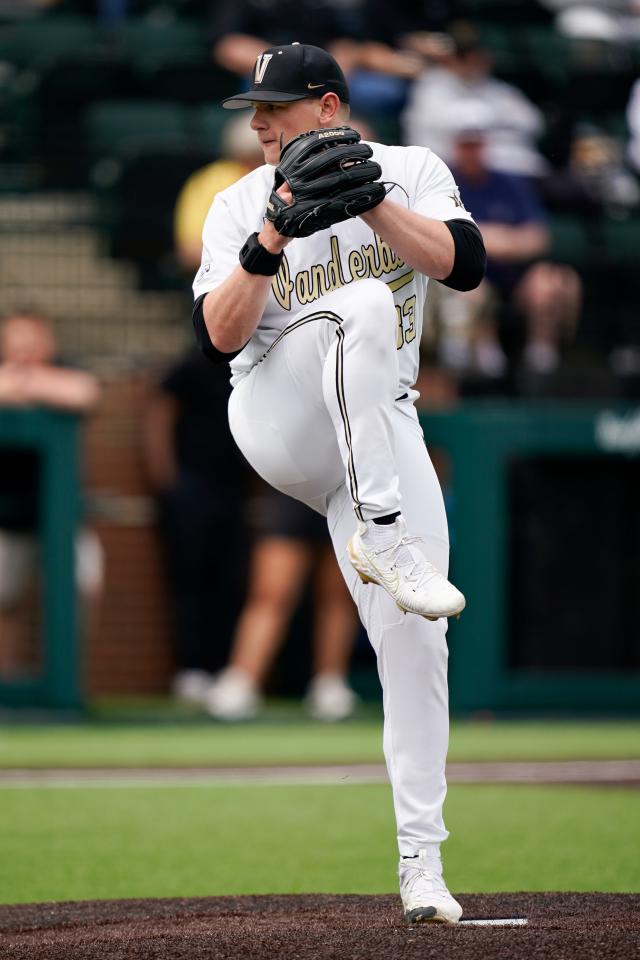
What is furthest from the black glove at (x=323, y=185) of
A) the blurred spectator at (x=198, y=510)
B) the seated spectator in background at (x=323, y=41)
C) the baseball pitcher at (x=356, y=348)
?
the seated spectator in background at (x=323, y=41)

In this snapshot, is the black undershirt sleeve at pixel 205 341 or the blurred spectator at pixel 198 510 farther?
the blurred spectator at pixel 198 510

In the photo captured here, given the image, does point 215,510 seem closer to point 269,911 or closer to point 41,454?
point 41,454

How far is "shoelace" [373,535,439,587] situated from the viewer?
148 inches

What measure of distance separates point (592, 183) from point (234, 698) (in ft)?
15.5

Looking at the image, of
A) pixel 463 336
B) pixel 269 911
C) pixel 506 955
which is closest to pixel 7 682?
pixel 463 336

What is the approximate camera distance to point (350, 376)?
376 centimetres

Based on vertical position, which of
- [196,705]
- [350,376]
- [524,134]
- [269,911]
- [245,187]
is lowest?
[196,705]

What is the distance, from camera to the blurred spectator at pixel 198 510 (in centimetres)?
917

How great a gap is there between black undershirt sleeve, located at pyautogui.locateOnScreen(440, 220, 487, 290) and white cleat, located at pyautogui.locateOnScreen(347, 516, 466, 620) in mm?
589

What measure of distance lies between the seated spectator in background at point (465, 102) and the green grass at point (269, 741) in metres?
3.83

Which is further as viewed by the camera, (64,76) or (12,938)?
(64,76)

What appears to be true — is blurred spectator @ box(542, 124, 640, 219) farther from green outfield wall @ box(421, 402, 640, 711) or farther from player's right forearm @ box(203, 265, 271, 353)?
player's right forearm @ box(203, 265, 271, 353)

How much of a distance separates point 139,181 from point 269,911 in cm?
725

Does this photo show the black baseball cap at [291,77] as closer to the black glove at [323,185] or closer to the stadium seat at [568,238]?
the black glove at [323,185]
